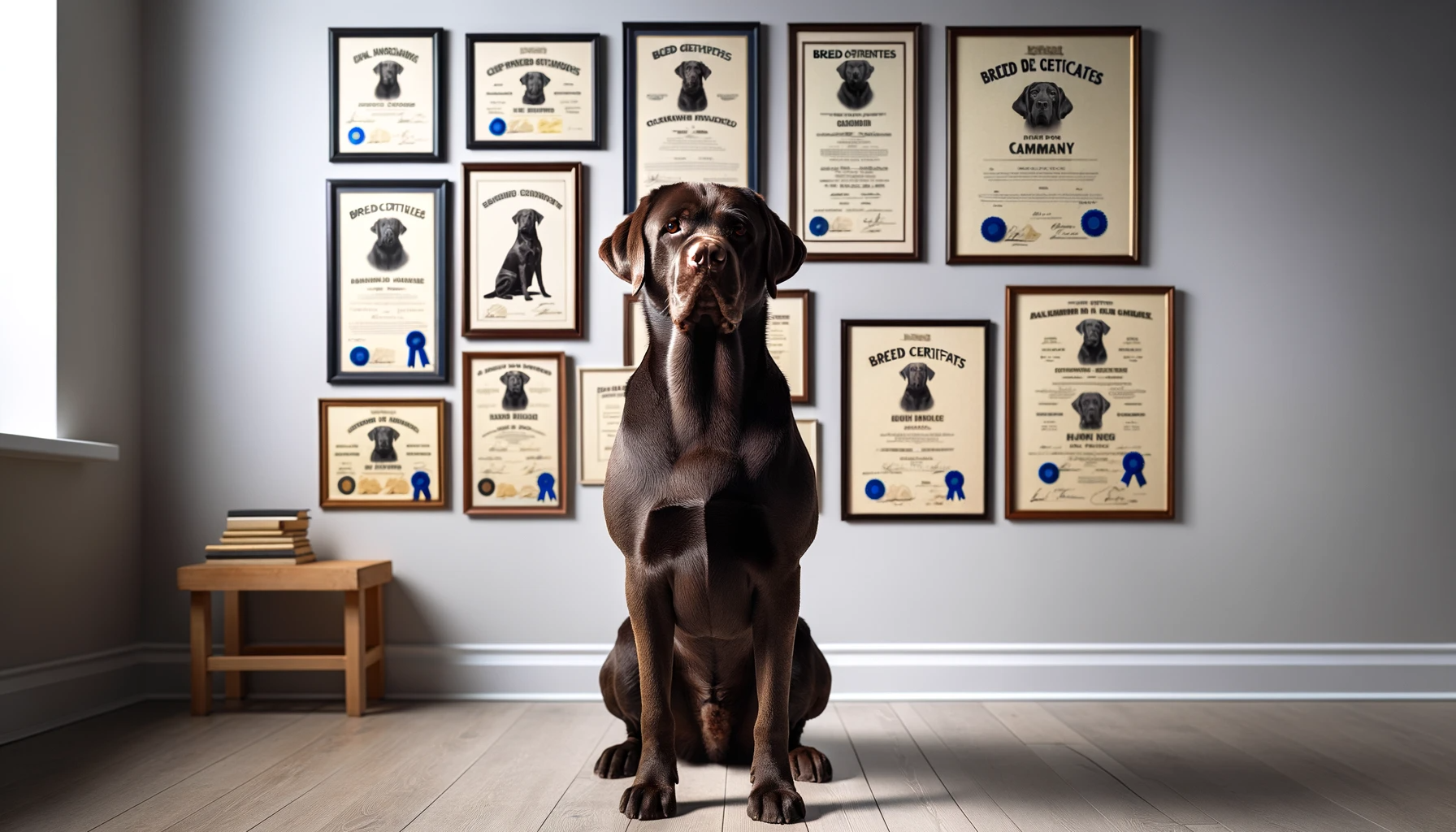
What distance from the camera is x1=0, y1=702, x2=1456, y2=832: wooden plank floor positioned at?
183 centimetres

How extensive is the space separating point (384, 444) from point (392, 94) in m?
1.13

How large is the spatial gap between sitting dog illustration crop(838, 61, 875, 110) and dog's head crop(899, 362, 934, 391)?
2.79 ft

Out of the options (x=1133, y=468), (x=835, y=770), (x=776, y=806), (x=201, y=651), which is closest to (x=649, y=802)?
(x=776, y=806)

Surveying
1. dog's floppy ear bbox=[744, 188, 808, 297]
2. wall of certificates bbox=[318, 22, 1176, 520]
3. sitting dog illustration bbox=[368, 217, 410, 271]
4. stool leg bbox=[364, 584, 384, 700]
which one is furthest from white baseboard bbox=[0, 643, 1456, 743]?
dog's floppy ear bbox=[744, 188, 808, 297]

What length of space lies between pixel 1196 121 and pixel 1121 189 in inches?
13.2

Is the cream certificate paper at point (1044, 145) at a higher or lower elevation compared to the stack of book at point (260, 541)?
higher

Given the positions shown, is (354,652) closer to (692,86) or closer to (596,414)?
(596,414)

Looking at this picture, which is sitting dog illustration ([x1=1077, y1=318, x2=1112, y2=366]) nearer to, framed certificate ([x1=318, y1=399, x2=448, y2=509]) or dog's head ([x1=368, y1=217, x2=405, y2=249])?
framed certificate ([x1=318, y1=399, x2=448, y2=509])

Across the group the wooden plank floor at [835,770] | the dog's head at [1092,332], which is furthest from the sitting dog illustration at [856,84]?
the wooden plank floor at [835,770]

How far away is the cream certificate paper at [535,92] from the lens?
299 centimetres

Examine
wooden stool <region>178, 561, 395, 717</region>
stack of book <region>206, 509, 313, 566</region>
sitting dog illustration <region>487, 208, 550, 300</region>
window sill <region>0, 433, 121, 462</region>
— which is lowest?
wooden stool <region>178, 561, 395, 717</region>

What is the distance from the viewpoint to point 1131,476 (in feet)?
9.73

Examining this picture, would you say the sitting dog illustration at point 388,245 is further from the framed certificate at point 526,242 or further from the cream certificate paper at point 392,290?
the framed certificate at point 526,242

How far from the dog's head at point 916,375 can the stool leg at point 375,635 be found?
1.80 meters
